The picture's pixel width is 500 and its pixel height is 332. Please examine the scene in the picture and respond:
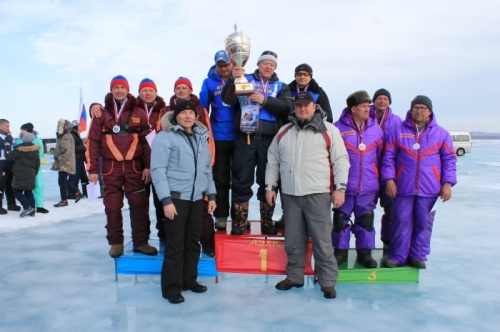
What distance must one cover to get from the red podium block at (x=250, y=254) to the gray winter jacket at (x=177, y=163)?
664 millimetres

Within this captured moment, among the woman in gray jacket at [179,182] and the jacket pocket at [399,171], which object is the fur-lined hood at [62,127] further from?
the jacket pocket at [399,171]

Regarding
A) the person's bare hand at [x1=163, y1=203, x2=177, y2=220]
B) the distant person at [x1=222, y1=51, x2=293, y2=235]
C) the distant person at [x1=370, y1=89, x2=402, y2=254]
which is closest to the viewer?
the person's bare hand at [x1=163, y1=203, x2=177, y2=220]

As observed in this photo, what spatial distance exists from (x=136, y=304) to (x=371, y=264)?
80.3 inches

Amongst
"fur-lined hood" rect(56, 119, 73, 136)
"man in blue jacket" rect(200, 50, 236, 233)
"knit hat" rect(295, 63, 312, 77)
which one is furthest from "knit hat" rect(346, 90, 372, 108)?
"fur-lined hood" rect(56, 119, 73, 136)

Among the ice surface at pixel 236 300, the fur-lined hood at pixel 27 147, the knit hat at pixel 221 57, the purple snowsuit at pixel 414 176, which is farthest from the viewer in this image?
the fur-lined hood at pixel 27 147

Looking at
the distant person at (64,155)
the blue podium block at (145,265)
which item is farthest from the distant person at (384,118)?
the distant person at (64,155)

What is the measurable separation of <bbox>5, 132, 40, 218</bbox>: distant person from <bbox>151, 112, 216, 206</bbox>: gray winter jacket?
447cm

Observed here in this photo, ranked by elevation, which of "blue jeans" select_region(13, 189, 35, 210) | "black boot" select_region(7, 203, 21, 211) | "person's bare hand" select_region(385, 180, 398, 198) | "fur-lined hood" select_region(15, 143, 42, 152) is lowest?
"black boot" select_region(7, 203, 21, 211)

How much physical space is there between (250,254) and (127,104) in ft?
5.88

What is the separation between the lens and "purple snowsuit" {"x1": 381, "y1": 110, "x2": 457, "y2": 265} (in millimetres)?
3244

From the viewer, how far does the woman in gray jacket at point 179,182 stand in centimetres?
297

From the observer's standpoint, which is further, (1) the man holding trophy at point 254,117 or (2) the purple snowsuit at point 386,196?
(2) the purple snowsuit at point 386,196

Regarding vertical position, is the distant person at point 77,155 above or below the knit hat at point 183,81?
below

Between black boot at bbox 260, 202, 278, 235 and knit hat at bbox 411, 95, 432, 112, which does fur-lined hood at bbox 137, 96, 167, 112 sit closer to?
black boot at bbox 260, 202, 278, 235
